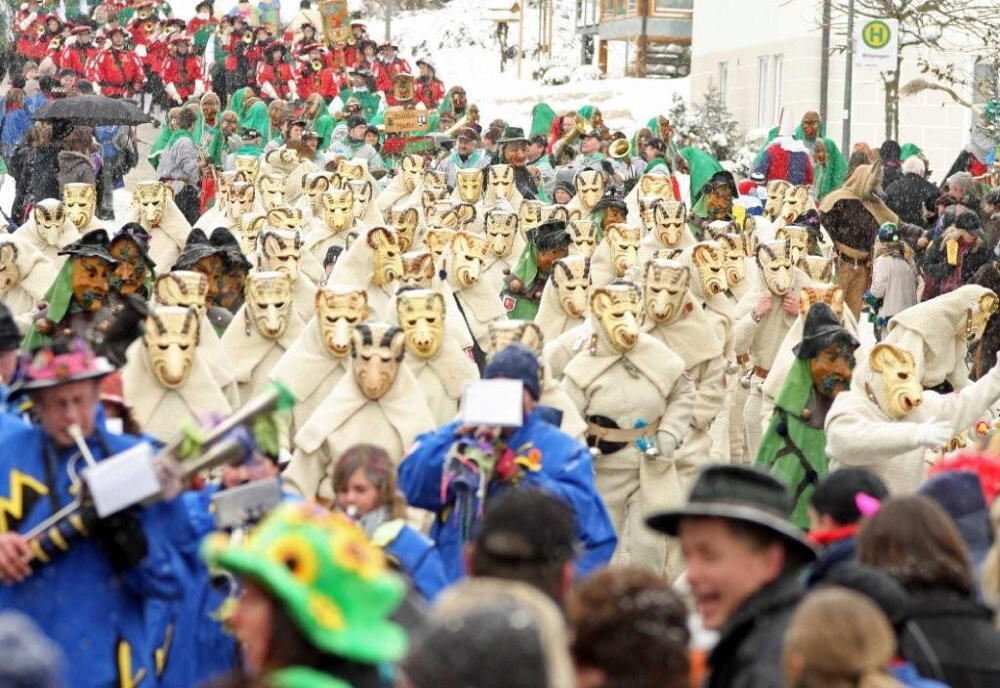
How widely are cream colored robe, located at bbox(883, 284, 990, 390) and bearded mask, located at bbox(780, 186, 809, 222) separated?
8.93 meters

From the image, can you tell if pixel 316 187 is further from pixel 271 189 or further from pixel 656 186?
pixel 656 186

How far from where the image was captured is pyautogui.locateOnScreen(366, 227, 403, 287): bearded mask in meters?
15.3

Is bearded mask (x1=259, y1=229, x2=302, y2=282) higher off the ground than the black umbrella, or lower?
lower

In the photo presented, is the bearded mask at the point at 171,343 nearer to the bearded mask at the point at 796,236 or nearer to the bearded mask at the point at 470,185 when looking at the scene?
the bearded mask at the point at 796,236

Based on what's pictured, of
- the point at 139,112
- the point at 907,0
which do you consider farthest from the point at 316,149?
the point at 907,0

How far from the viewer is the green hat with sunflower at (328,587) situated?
3.93m

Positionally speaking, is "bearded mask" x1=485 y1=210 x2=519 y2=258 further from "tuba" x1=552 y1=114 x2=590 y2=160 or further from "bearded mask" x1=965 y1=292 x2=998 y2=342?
"tuba" x1=552 y1=114 x2=590 y2=160

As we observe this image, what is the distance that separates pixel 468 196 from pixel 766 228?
13.9 ft

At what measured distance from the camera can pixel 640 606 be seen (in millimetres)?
4207

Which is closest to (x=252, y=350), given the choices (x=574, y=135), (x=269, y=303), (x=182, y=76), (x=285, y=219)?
(x=269, y=303)

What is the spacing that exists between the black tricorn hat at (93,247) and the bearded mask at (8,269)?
7.23 feet

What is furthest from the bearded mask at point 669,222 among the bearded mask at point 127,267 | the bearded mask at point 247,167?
the bearded mask at point 247,167

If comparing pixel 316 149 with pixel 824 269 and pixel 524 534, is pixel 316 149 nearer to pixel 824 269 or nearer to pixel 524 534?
pixel 824 269

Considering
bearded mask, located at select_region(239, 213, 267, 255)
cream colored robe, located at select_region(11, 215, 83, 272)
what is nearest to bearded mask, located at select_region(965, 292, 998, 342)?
cream colored robe, located at select_region(11, 215, 83, 272)
